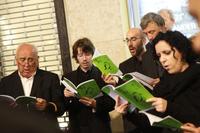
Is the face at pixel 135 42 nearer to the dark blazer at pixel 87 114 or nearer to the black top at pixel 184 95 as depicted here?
the dark blazer at pixel 87 114

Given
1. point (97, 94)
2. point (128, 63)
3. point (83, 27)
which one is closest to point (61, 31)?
point (83, 27)

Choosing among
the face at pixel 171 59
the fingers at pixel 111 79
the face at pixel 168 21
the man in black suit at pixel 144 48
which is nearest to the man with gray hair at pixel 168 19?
the face at pixel 168 21

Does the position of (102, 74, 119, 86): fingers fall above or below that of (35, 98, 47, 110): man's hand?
above

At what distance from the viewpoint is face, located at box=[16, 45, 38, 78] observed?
→ 10.1 feet

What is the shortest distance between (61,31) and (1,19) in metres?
0.89

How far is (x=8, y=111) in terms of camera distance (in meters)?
0.60

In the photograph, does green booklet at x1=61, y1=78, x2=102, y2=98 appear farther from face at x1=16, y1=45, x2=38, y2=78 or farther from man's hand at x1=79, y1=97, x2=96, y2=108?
face at x1=16, y1=45, x2=38, y2=78

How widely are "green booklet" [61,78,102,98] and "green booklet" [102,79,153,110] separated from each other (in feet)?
2.54

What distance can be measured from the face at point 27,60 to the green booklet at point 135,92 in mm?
1389

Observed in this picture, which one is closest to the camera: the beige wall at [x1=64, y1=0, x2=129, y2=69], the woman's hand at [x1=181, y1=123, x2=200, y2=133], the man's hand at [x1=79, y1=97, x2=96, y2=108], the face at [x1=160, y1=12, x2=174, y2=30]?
the woman's hand at [x1=181, y1=123, x2=200, y2=133]

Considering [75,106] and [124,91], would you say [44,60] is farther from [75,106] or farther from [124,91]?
[124,91]

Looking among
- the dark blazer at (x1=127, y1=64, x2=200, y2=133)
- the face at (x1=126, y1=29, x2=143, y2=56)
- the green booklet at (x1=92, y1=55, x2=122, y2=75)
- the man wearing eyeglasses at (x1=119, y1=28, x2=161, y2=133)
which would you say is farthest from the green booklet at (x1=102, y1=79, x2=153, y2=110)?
the face at (x1=126, y1=29, x2=143, y2=56)

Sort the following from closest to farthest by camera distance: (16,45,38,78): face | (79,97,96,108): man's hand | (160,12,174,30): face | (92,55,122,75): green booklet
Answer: (92,55,122,75): green booklet
(79,97,96,108): man's hand
(16,45,38,78): face
(160,12,174,30): face

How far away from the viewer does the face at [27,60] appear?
307 centimetres
